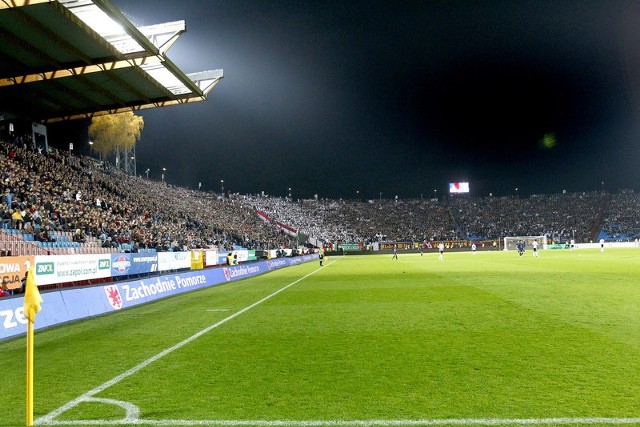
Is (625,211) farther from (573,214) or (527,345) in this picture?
(527,345)

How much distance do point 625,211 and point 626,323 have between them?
3864 inches

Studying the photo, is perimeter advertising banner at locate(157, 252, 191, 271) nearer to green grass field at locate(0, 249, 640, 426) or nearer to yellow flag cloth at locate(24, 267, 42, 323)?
green grass field at locate(0, 249, 640, 426)

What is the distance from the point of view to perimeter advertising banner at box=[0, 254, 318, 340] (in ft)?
36.6

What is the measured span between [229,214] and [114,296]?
57.3 metres

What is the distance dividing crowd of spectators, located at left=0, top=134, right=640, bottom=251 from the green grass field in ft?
49.5

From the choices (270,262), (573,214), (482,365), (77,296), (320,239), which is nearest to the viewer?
(482,365)

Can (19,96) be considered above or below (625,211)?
above

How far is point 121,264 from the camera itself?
2300 centimetres

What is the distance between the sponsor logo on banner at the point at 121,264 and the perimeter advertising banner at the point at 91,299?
9.37 ft

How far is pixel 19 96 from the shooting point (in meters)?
29.0

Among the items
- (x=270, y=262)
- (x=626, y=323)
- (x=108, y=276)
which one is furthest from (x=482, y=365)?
(x=270, y=262)

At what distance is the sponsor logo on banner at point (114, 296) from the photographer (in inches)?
618

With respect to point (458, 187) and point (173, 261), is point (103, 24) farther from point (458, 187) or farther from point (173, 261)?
point (458, 187)

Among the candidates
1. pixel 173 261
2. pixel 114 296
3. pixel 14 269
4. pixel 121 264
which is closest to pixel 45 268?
pixel 14 269
